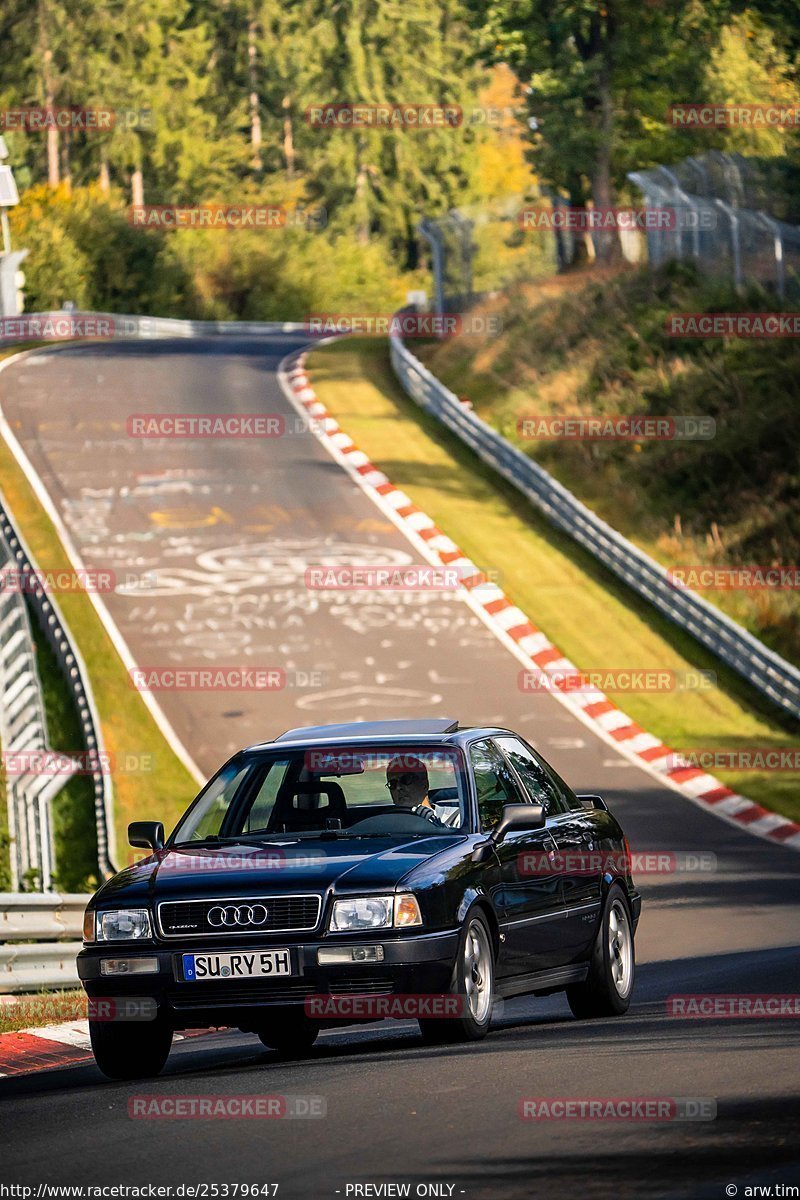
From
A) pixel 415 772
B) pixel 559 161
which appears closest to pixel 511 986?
pixel 415 772

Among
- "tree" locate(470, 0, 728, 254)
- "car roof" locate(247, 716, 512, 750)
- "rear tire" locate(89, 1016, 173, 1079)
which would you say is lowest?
"rear tire" locate(89, 1016, 173, 1079)

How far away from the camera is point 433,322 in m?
50.0

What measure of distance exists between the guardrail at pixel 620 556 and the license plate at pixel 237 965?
57.5ft

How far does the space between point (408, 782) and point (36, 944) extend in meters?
3.28

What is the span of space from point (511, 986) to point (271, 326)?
65.4 m

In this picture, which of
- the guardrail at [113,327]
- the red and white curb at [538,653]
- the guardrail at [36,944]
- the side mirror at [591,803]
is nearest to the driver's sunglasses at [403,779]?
the side mirror at [591,803]

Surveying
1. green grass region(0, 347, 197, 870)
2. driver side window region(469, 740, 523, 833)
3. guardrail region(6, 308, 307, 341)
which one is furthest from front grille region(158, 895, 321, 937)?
guardrail region(6, 308, 307, 341)

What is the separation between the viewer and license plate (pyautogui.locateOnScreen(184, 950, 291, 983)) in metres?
8.76

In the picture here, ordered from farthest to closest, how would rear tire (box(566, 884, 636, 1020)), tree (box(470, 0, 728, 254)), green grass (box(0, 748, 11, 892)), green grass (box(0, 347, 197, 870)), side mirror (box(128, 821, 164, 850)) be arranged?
tree (box(470, 0, 728, 254)) → green grass (box(0, 347, 197, 870)) → green grass (box(0, 748, 11, 892)) → rear tire (box(566, 884, 636, 1020)) → side mirror (box(128, 821, 164, 850))

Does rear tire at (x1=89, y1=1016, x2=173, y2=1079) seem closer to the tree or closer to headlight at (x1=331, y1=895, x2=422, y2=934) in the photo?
headlight at (x1=331, y1=895, x2=422, y2=934)

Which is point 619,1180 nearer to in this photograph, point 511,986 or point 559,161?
point 511,986

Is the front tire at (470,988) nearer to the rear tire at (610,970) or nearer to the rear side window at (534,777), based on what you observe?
the rear tire at (610,970)

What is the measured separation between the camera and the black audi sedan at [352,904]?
8.77 m

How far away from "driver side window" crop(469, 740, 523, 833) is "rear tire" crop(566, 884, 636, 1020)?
3.11 feet
